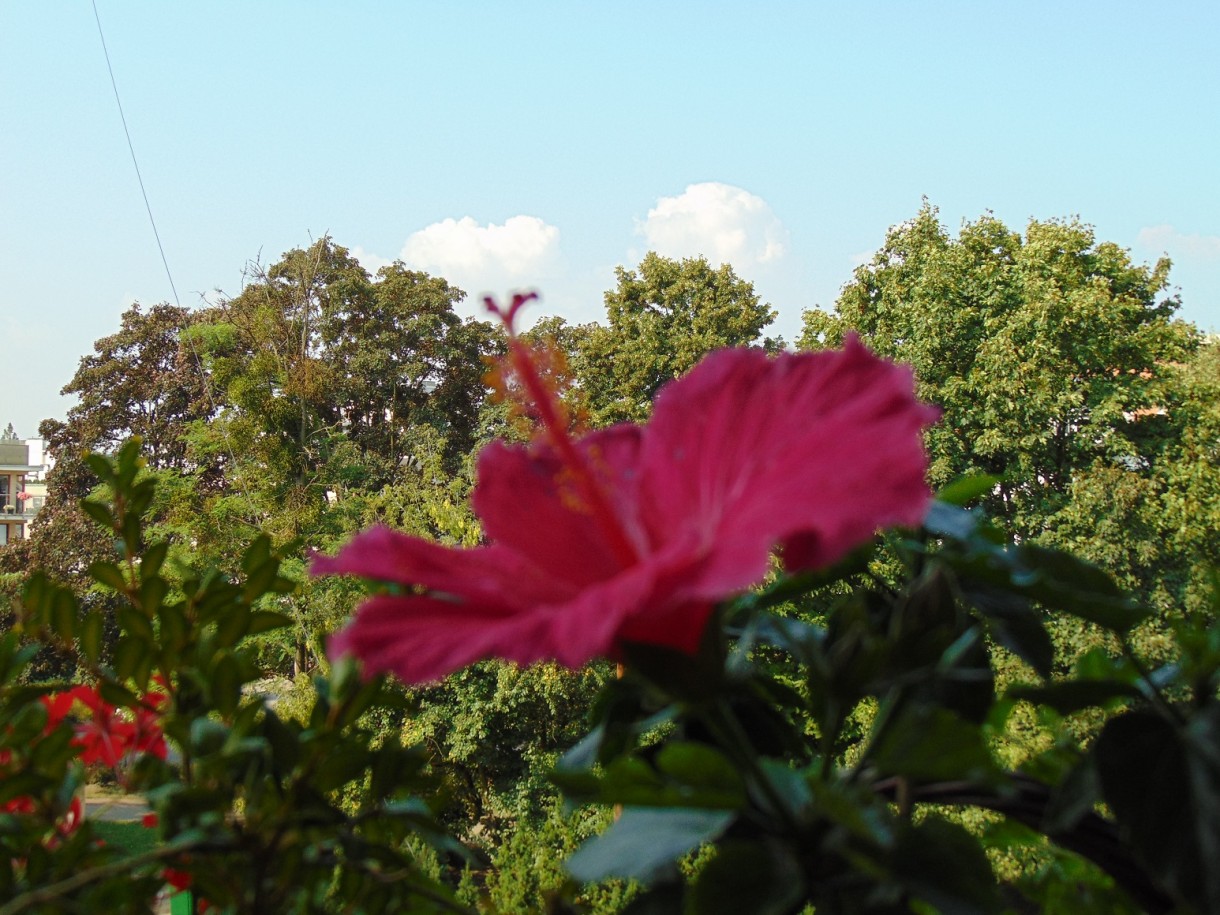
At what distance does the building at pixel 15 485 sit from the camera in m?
16.4

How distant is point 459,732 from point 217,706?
25.1 feet

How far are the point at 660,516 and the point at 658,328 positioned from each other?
34.8 feet

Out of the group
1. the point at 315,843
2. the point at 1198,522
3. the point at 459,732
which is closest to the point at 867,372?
the point at 315,843

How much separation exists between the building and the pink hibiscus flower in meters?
18.4

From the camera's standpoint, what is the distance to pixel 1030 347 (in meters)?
8.41

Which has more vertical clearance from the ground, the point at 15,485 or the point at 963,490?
the point at 15,485

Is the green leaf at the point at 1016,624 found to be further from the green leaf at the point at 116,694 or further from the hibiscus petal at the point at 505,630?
the green leaf at the point at 116,694

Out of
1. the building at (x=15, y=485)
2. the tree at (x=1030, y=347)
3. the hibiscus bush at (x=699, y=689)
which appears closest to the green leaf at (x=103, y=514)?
the hibiscus bush at (x=699, y=689)

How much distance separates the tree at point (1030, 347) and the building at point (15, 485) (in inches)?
540

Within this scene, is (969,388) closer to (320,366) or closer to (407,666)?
(320,366)

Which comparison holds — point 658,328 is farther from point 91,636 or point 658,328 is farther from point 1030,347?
point 91,636

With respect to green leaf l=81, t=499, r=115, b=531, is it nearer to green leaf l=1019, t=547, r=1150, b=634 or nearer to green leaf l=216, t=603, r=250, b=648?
green leaf l=216, t=603, r=250, b=648

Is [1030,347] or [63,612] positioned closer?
[63,612]

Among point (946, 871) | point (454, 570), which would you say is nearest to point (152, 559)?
point (454, 570)
